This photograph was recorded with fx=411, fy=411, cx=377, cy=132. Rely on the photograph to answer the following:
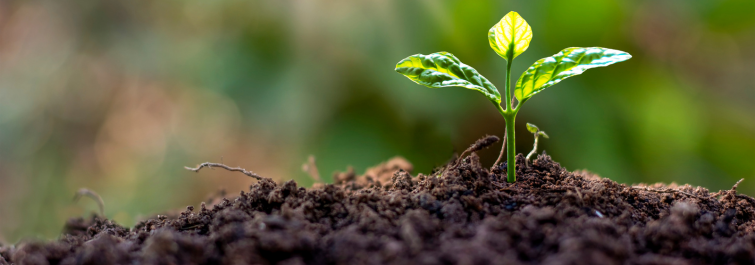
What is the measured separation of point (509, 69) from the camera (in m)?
0.82

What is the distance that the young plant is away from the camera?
777mm

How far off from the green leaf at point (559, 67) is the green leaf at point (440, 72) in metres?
0.06

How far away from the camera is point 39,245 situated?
71 cm

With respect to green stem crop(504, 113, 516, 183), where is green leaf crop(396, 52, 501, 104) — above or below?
above

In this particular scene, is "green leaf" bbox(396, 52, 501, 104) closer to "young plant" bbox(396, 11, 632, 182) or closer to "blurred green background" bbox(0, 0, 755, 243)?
"young plant" bbox(396, 11, 632, 182)

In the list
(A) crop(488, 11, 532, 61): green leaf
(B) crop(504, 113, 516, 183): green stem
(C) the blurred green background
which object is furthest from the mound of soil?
(C) the blurred green background

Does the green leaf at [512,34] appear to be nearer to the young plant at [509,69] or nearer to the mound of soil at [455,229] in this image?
the young plant at [509,69]

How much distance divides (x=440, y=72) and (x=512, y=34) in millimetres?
160

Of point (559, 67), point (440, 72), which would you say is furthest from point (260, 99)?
point (559, 67)

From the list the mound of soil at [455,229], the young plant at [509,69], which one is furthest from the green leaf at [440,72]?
the mound of soil at [455,229]

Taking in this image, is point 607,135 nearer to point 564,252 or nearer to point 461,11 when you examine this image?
point 461,11

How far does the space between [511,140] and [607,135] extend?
65.4 inches

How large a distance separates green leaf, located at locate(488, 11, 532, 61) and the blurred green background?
1373 mm

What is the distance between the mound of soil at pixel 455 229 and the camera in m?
0.53
